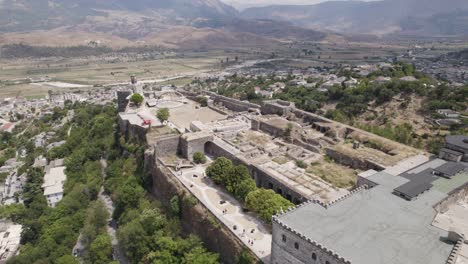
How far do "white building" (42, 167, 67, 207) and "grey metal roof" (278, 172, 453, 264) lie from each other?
36.0 metres

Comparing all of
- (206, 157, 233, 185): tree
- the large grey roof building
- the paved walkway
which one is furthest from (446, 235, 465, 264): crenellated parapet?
(206, 157, 233, 185): tree

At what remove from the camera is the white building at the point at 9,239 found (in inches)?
1435

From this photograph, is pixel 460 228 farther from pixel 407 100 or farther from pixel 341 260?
pixel 407 100

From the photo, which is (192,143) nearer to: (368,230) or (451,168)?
(368,230)

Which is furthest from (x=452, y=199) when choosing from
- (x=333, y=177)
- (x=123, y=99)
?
(x=123, y=99)

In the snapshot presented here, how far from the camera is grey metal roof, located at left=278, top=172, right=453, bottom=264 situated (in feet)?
56.4

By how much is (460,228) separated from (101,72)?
15867 centimetres

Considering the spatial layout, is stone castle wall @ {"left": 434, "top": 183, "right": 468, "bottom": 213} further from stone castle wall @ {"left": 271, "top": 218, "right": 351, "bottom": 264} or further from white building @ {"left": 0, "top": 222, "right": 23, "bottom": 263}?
white building @ {"left": 0, "top": 222, "right": 23, "bottom": 263}

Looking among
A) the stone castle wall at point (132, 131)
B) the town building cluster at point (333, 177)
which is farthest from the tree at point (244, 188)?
the stone castle wall at point (132, 131)

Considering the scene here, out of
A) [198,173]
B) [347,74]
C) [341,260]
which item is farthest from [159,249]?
[347,74]

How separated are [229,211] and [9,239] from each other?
95.2 ft

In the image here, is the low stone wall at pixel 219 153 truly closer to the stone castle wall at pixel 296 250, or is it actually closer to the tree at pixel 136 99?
the stone castle wall at pixel 296 250

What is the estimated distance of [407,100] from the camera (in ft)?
170

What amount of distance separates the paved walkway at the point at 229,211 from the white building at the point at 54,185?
2099 cm
